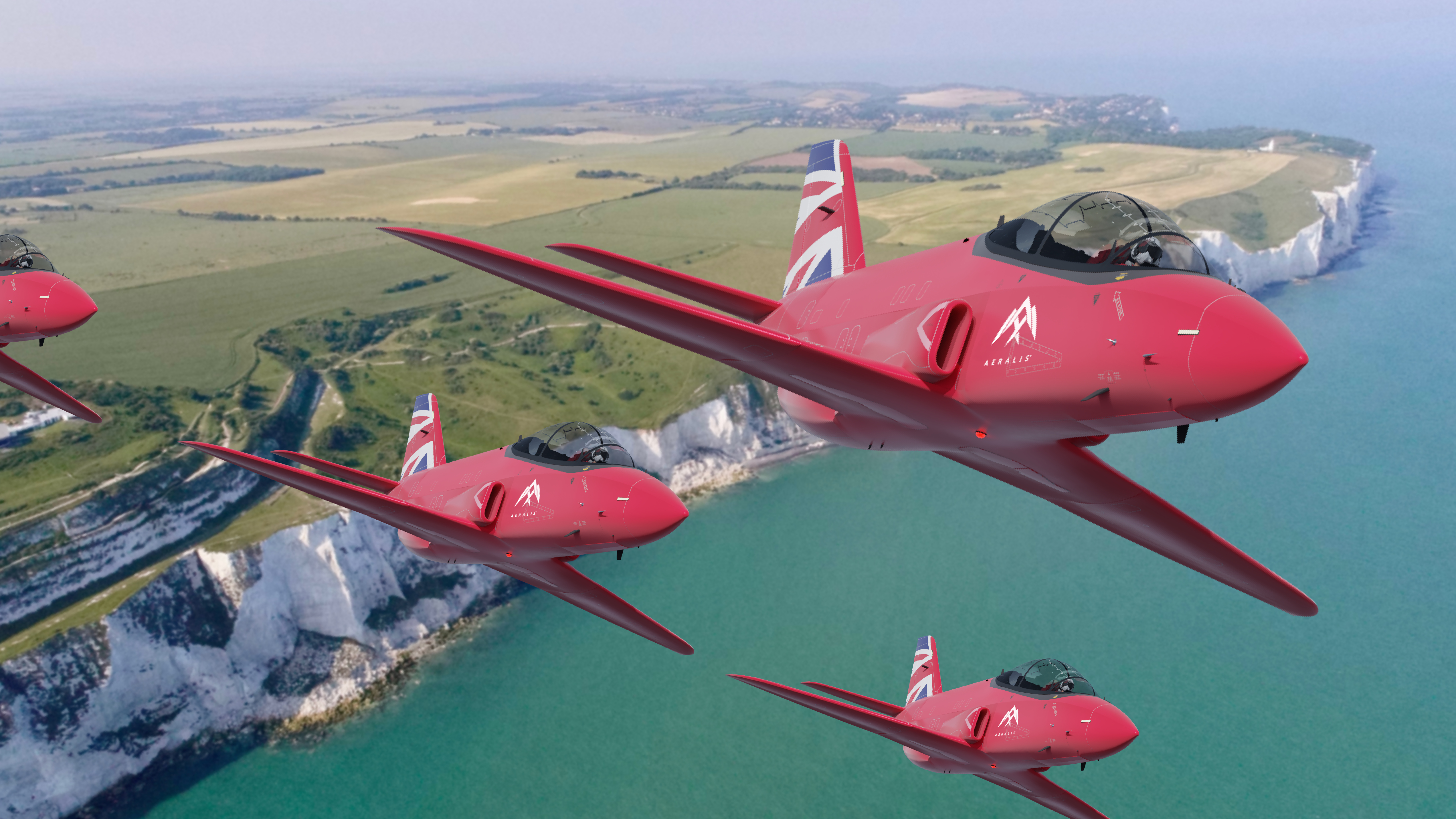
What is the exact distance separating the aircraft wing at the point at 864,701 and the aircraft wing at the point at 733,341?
12113mm

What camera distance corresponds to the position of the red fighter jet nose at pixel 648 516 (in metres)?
20.0

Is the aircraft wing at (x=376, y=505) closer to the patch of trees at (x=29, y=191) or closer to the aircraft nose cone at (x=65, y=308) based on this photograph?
the aircraft nose cone at (x=65, y=308)

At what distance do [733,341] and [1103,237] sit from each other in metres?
6.18

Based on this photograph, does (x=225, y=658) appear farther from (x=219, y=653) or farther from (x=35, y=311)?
(x=35, y=311)

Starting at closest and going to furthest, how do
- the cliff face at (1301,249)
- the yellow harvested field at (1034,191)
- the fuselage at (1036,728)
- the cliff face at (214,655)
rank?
the fuselage at (1036,728) → the cliff face at (214,655) → the cliff face at (1301,249) → the yellow harvested field at (1034,191)

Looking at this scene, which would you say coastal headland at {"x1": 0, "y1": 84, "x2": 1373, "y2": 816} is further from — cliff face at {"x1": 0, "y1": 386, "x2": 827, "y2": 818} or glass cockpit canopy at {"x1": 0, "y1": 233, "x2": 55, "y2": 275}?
glass cockpit canopy at {"x1": 0, "y1": 233, "x2": 55, "y2": 275}

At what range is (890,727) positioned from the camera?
89.8 feet

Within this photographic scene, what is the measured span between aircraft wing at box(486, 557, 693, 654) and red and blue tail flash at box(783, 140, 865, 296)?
11336mm

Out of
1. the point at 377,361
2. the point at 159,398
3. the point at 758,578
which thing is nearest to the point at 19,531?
the point at 159,398

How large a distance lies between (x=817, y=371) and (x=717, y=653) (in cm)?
5892

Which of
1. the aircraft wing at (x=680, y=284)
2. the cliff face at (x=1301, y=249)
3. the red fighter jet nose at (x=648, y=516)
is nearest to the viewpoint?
the aircraft wing at (x=680, y=284)

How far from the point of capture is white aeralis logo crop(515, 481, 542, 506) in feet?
70.6

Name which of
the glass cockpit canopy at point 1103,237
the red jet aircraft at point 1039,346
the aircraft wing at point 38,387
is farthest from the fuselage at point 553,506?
the glass cockpit canopy at point 1103,237

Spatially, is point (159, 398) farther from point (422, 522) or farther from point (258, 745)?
point (422, 522)
